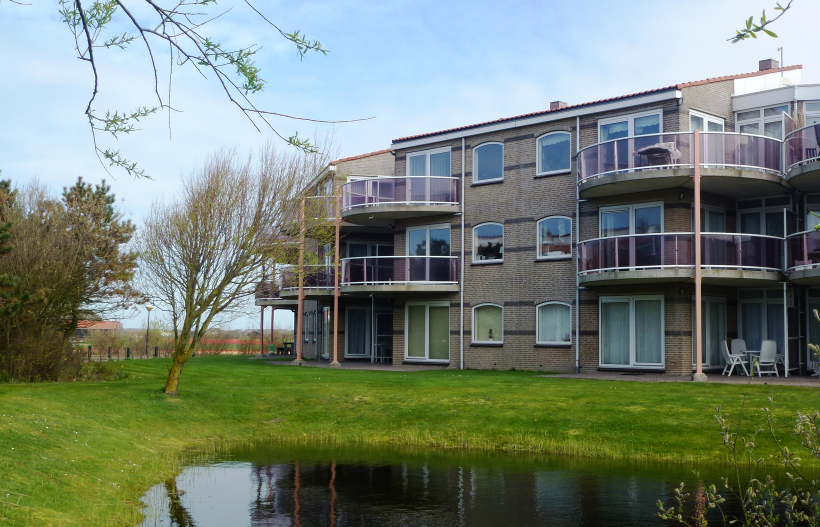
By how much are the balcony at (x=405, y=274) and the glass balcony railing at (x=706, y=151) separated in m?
8.18

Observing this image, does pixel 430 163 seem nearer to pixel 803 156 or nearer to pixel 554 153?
pixel 554 153

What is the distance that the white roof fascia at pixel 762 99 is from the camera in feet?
81.4

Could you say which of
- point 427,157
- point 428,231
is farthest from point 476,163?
point 428,231

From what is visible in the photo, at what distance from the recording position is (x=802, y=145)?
72.7 feet

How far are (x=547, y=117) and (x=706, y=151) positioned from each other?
6128mm

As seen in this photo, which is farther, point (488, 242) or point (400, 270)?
point (400, 270)

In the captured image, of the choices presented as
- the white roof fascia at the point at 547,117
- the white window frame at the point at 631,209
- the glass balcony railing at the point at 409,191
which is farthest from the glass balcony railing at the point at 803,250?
the glass balcony railing at the point at 409,191

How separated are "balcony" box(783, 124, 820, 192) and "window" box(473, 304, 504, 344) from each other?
33.7 feet

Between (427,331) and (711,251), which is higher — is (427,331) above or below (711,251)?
below

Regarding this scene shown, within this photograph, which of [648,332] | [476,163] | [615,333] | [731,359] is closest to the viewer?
[731,359]

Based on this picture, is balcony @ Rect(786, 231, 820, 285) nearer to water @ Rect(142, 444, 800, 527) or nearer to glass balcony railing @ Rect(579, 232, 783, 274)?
glass balcony railing @ Rect(579, 232, 783, 274)

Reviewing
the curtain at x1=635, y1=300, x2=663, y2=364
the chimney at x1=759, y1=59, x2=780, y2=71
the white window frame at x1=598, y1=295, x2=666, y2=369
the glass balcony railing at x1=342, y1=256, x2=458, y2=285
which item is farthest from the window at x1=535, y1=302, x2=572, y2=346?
the chimney at x1=759, y1=59, x2=780, y2=71

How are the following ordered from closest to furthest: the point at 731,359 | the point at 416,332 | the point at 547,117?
the point at 731,359 → the point at 547,117 → the point at 416,332

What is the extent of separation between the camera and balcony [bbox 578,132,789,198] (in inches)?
873
